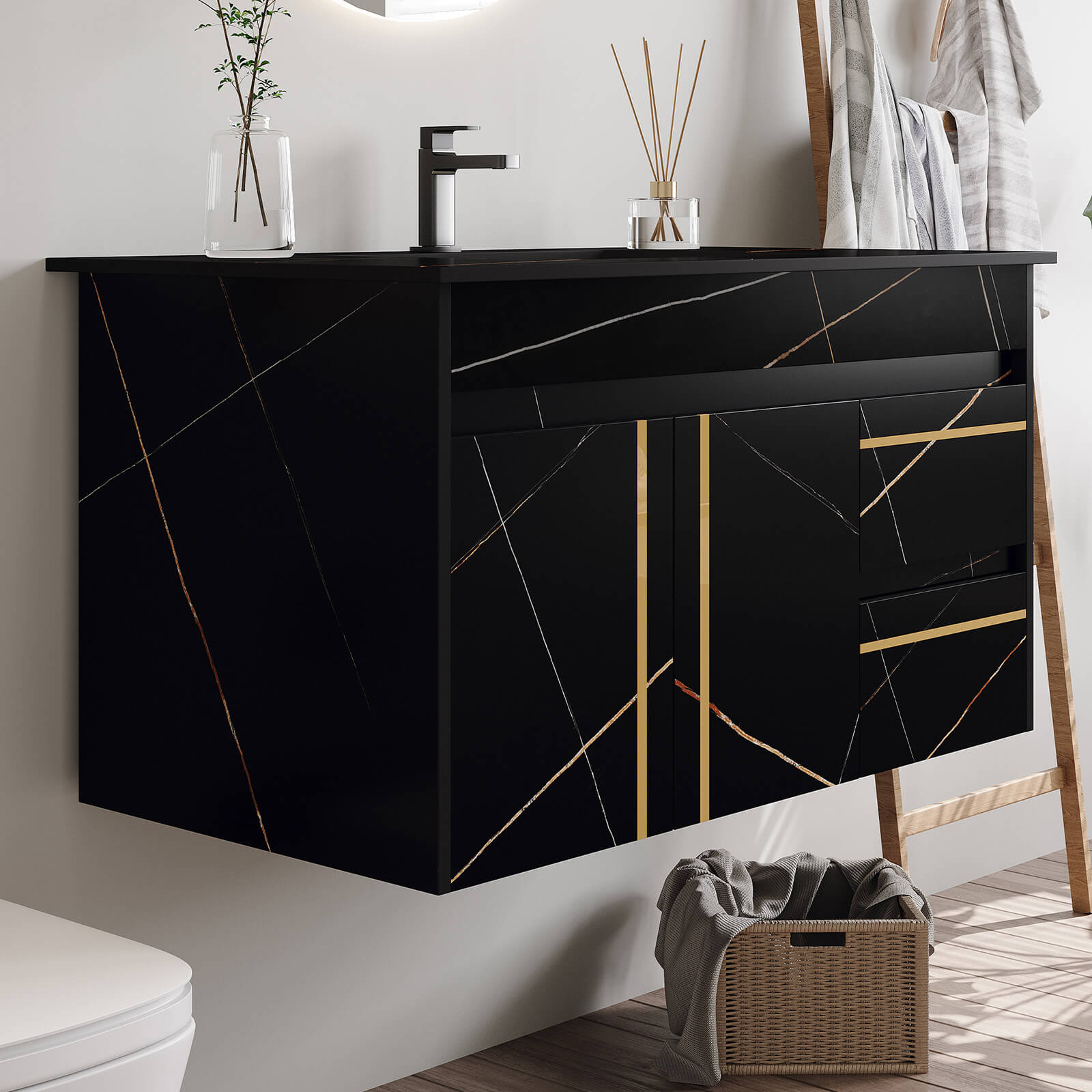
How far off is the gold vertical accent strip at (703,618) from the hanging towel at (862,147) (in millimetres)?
786

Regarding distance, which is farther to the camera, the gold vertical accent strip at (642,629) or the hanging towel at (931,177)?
the hanging towel at (931,177)

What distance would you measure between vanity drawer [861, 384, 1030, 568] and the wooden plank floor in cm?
74

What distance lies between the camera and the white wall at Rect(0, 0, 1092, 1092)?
5.68 feet

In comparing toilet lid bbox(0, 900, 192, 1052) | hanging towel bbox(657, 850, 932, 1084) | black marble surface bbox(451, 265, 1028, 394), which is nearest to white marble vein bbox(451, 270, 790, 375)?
black marble surface bbox(451, 265, 1028, 394)

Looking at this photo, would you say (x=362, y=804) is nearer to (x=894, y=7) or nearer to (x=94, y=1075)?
(x=94, y=1075)

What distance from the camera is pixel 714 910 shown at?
2186 mm

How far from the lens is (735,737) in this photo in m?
1.84

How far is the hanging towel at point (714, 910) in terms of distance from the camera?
2158 mm

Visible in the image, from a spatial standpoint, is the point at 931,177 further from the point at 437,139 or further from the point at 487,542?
the point at 487,542

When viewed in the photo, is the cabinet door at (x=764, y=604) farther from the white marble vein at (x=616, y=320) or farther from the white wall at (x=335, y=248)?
the white wall at (x=335, y=248)

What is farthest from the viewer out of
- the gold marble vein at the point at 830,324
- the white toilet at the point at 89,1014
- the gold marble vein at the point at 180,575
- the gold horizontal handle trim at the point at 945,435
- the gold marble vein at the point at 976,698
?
the gold marble vein at the point at 976,698

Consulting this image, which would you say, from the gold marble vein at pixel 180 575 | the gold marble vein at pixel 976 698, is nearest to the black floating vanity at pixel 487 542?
the gold marble vein at pixel 180 575

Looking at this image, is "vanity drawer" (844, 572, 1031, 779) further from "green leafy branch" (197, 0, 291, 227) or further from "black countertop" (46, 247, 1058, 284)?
"green leafy branch" (197, 0, 291, 227)

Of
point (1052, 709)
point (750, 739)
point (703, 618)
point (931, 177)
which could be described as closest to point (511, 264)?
point (703, 618)
